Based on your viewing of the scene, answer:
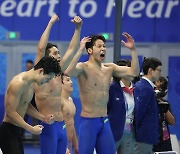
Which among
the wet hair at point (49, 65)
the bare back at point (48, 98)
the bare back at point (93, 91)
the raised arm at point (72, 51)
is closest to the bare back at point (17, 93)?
the wet hair at point (49, 65)

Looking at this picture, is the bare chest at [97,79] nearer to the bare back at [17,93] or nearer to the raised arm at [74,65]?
the raised arm at [74,65]

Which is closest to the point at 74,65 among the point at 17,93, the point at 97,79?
the point at 97,79

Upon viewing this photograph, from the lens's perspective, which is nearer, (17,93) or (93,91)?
(17,93)

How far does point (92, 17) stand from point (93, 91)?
23.8 feet

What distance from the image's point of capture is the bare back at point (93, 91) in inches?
336

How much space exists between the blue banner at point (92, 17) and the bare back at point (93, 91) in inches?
275

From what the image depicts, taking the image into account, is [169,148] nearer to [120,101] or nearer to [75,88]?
[120,101]

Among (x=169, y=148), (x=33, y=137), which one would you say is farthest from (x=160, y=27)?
(x=169, y=148)

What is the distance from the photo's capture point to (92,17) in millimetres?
15641

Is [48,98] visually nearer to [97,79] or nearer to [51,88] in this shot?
[51,88]

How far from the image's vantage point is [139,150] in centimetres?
930

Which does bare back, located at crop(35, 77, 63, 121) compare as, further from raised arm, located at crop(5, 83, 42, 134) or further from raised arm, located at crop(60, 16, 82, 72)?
raised arm, located at crop(5, 83, 42, 134)

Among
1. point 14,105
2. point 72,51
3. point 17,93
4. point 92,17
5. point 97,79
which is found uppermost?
point 92,17

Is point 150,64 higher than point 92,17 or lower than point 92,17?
lower
